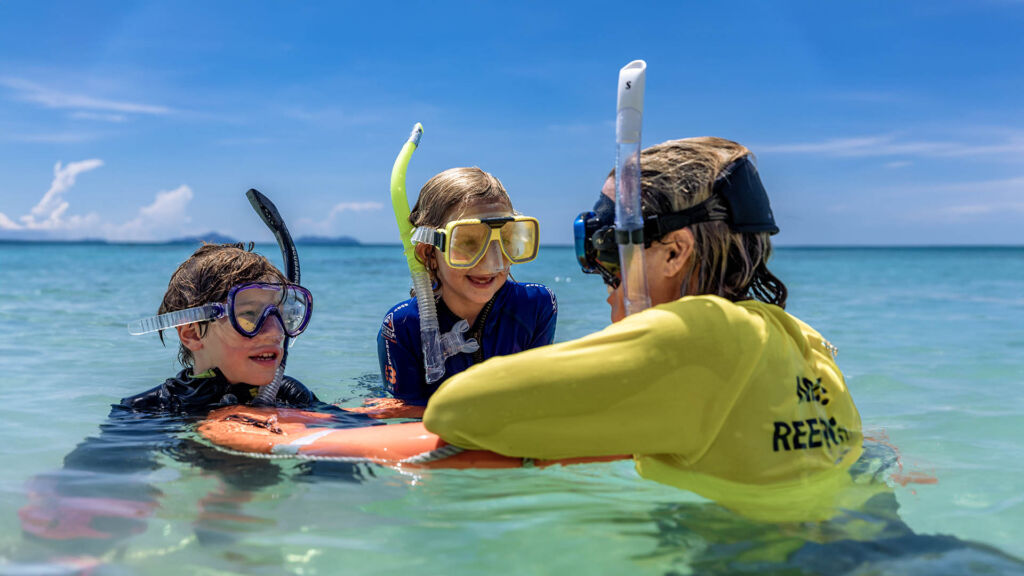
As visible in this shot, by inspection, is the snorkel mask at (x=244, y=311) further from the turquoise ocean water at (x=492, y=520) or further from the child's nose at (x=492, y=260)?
the child's nose at (x=492, y=260)

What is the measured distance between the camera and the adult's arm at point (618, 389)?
162cm

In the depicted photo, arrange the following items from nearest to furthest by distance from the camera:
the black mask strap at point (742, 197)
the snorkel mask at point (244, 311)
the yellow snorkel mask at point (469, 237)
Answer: the black mask strap at point (742, 197) → the snorkel mask at point (244, 311) → the yellow snorkel mask at point (469, 237)

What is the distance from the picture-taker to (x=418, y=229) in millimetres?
3510

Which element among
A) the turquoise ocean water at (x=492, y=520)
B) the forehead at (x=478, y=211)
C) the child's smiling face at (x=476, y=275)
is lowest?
the turquoise ocean water at (x=492, y=520)

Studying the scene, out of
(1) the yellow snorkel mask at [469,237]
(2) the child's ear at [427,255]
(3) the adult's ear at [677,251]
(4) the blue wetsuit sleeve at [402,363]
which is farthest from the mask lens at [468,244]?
(3) the adult's ear at [677,251]

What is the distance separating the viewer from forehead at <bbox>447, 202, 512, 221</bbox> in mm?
3531

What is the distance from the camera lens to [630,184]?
1.84m

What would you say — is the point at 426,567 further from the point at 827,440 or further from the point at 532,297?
the point at 532,297

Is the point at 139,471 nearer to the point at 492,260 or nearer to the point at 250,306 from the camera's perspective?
the point at 250,306

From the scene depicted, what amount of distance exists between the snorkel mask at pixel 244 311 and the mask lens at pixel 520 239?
934mm

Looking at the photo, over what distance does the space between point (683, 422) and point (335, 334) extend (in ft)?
21.8

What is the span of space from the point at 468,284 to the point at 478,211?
0.35 m

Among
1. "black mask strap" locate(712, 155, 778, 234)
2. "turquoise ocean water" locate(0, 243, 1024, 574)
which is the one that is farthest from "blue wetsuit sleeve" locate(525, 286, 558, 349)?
"black mask strap" locate(712, 155, 778, 234)

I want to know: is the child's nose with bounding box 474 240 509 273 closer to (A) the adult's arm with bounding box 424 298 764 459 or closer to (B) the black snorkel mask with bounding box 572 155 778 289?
(B) the black snorkel mask with bounding box 572 155 778 289
